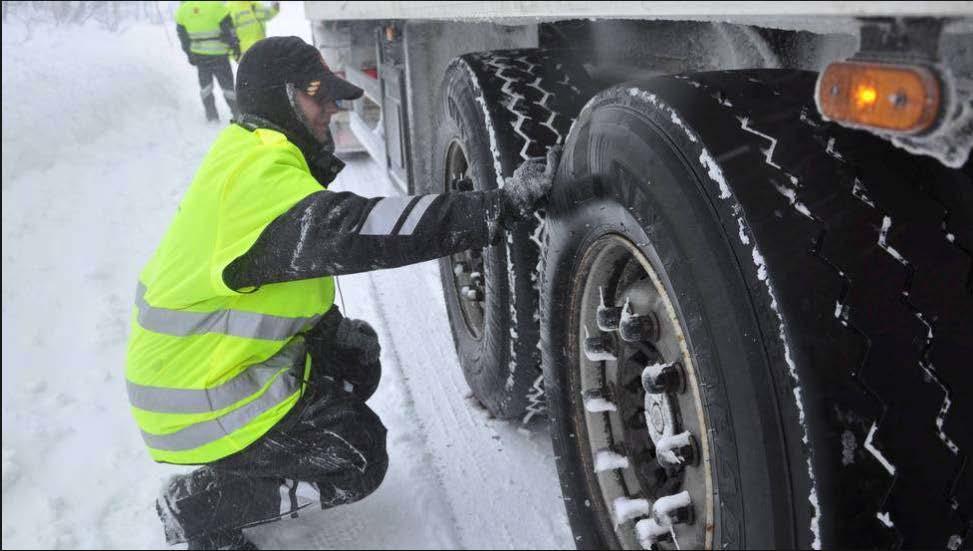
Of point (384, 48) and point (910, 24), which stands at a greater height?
point (910, 24)

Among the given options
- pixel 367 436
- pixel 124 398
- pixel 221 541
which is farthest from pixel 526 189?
pixel 124 398

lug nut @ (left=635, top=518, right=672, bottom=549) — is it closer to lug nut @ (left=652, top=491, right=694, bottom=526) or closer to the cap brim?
lug nut @ (left=652, top=491, right=694, bottom=526)

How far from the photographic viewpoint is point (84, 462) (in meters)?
3.05

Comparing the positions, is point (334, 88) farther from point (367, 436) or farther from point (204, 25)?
point (204, 25)

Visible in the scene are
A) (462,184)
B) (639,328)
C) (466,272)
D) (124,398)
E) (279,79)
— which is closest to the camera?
(639,328)

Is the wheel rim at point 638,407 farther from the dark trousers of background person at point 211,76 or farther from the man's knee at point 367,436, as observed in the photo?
the dark trousers of background person at point 211,76

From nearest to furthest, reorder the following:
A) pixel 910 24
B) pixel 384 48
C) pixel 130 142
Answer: pixel 910 24 → pixel 384 48 → pixel 130 142

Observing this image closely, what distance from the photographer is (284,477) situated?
2402 millimetres

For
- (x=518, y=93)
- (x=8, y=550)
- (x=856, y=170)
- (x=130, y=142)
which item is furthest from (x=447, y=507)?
(x=130, y=142)

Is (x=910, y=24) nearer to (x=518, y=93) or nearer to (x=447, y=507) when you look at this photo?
(x=518, y=93)

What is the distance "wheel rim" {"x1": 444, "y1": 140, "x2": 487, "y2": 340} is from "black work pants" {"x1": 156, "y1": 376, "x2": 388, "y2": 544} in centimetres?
62

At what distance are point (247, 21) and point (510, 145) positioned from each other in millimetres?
7582

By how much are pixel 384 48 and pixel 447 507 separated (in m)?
2.19

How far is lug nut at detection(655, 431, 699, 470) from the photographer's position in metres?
1.43
